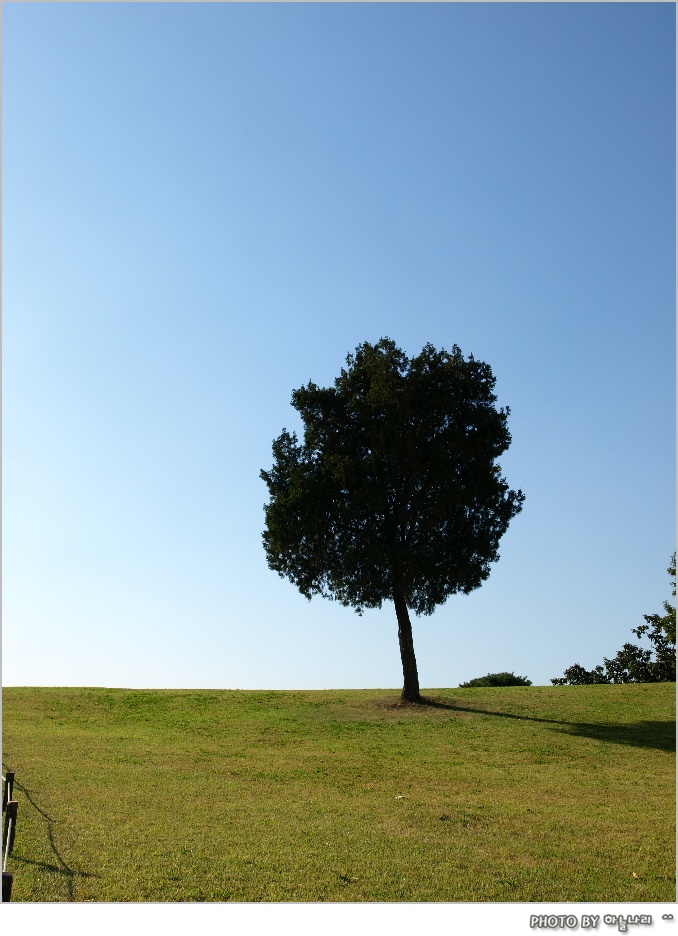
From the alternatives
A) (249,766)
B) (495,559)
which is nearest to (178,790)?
(249,766)

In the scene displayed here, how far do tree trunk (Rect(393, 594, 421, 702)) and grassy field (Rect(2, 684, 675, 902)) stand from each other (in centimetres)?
96

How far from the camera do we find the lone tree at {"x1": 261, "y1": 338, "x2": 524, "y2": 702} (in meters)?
32.0

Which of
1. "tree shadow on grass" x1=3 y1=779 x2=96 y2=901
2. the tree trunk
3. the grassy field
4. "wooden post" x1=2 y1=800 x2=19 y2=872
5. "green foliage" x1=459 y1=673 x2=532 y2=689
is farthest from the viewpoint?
"green foliage" x1=459 y1=673 x2=532 y2=689

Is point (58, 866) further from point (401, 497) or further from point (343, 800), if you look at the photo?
point (401, 497)

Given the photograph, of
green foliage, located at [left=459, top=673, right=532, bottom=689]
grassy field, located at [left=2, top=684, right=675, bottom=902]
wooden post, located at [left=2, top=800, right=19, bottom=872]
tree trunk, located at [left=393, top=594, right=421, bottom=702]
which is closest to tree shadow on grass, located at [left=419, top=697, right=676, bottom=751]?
grassy field, located at [left=2, top=684, right=675, bottom=902]

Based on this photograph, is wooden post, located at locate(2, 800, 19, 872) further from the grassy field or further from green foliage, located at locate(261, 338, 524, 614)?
green foliage, located at locate(261, 338, 524, 614)

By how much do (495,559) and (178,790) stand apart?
1927 centimetres

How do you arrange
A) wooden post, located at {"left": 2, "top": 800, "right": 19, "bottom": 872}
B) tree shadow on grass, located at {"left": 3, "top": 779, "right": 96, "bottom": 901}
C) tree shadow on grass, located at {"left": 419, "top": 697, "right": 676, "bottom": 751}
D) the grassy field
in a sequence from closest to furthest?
wooden post, located at {"left": 2, "top": 800, "right": 19, "bottom": 872}
tree shadow on grass, located at {"left": 3, "top": 779, "right": 96, "bottom": 901}
the grassy field
tree shadow on grass, located at {"left": 419, "top": 697, "right": 676, "bottom": 751}

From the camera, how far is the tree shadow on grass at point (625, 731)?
80.6 feet

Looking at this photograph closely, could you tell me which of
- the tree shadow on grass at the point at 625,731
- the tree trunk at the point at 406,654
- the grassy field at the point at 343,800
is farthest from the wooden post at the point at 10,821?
the tree trunk at the point at 406,654

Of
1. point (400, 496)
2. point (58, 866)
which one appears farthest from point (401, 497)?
point (58, 866)

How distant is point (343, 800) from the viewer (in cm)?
1675
